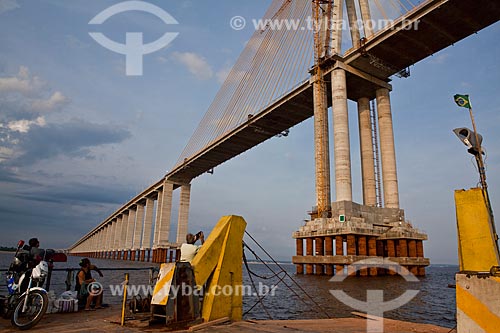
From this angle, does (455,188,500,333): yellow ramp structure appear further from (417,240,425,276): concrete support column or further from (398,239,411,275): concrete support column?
(417,240,425,276): concrete support column

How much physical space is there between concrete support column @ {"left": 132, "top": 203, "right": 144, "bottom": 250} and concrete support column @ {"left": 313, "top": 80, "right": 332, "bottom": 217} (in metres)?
59.6

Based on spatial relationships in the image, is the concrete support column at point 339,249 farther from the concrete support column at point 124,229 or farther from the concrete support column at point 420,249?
the concrete support column at point 124,229

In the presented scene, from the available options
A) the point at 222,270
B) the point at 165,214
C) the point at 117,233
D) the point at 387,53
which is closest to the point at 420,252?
the point at 387,53

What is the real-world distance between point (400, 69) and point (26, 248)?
3834 cm

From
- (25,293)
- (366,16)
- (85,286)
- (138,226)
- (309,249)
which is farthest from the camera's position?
(138,226)

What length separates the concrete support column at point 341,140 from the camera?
100 ft

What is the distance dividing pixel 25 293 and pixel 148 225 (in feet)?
245

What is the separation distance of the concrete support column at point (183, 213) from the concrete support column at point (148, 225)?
10.4 m

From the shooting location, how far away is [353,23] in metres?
37.6

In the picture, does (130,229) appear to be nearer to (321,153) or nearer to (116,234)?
(116,234)

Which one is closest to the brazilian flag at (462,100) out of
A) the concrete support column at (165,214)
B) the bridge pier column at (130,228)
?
the concrete support column at (165,214)

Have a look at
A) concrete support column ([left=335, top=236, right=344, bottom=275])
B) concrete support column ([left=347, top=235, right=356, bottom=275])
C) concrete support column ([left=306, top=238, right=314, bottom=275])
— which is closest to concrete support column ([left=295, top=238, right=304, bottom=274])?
concrete support column ([left=306, top=238, right=314, bottom=275])

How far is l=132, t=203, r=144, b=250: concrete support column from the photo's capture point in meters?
80.3

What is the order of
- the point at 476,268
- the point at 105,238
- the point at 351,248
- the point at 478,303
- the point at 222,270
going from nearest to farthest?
the point at 478,303
the point at 476,268
the point at 222,270
the point at 351,248
the point at 105,238
